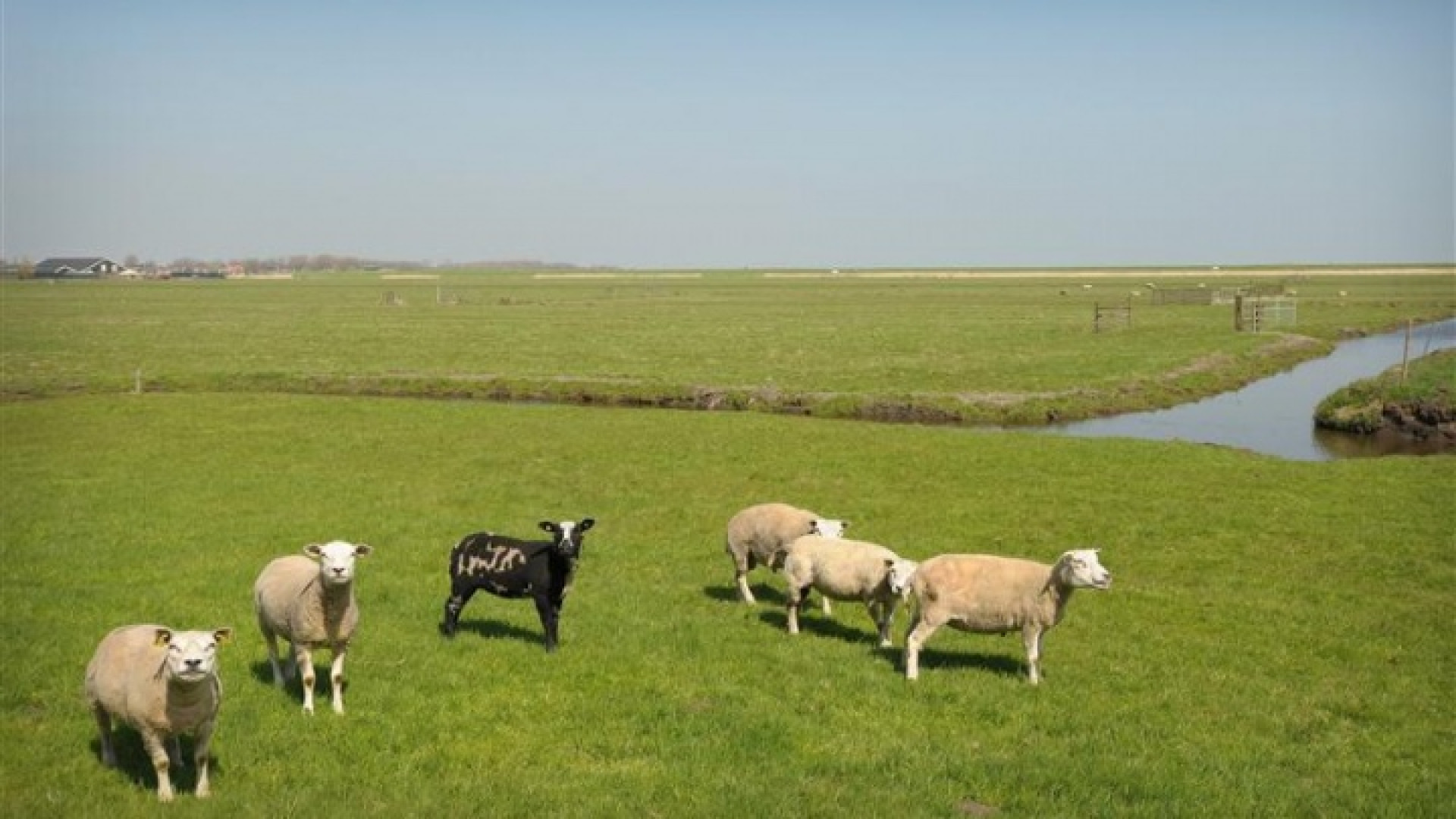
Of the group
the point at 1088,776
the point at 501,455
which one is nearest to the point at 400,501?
the point at 501,455

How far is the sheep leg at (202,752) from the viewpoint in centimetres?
1026

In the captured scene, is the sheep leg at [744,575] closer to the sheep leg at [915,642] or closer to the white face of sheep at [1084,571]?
the sheep leg at [915,642]

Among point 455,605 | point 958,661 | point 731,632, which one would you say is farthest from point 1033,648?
point 455,605

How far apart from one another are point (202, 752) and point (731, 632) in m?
7.55

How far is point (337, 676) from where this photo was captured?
12.5m

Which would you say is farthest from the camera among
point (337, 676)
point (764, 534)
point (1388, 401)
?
point (1388, 401)

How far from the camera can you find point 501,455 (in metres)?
33.3

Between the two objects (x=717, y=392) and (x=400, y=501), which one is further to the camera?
(x=717, y=392)

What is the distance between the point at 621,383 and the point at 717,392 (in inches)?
218

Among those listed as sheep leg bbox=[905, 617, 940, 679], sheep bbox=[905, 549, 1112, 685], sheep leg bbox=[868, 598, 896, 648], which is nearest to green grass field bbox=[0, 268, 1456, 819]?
sheep leg bbox=[905, 617, 940, 679]

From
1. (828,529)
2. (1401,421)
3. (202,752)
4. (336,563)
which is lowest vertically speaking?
(1401,421)

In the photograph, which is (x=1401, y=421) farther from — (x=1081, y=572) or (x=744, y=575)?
(x=1081, y=572)

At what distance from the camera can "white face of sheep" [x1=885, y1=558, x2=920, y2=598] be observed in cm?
1457

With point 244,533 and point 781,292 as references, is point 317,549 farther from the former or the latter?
point 781,292
